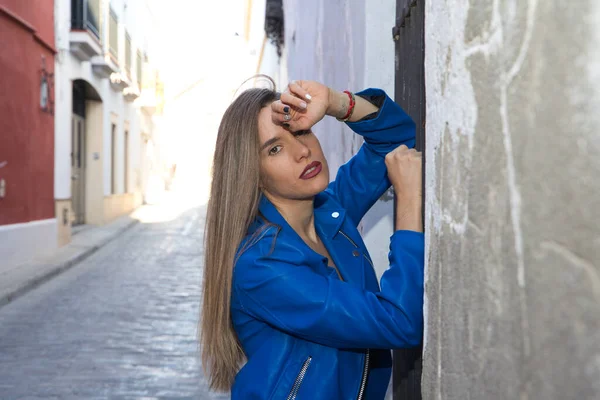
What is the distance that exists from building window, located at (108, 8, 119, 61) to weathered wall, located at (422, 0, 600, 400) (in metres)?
17.9

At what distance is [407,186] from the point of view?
71.1 inches

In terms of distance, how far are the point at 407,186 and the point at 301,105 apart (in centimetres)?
35

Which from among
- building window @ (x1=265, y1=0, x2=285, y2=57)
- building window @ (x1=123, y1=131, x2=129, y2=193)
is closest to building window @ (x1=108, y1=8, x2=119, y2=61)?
building window @ (x1=123, y1=131, x2=129, y2=193)

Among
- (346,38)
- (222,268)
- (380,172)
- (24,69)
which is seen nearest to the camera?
(222,268)

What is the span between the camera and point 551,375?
81cm

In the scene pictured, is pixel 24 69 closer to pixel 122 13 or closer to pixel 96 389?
pixel 96 389

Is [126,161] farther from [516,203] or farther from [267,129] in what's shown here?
[516,203]

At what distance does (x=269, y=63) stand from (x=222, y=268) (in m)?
19.8

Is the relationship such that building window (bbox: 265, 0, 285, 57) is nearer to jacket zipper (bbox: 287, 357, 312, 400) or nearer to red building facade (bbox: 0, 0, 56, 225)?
red building facade (bbox: 0, 0, 56, 225)

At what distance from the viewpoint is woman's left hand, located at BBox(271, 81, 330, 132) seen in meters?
1.74

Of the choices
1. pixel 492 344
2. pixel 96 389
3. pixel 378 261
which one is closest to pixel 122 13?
pixel 96 389

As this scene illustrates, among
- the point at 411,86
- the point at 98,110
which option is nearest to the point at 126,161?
the point at 98,110

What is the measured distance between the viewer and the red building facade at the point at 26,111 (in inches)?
391

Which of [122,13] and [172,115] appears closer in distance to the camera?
[122,13]
